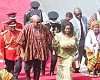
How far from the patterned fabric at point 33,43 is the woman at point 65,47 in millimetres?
326

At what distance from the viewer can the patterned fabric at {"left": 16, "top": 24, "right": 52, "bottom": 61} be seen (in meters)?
8.22

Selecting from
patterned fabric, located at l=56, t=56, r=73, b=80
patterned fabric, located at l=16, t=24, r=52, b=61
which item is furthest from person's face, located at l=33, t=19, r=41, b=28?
patterned fabric, located at l=56, t=56, r=73, b=80

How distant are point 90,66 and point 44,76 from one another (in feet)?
3.78

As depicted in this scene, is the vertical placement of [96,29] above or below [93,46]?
above

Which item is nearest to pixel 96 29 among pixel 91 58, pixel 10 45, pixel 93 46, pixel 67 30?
pixel 93 46

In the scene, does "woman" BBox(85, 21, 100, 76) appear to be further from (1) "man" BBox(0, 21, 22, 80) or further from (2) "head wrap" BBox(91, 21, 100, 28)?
(1) "man" BBox(0, 21, 22, 80)

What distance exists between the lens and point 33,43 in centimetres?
826

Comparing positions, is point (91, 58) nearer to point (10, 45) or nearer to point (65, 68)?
point (65, 68)

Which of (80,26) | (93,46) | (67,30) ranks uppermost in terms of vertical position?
(80,26)

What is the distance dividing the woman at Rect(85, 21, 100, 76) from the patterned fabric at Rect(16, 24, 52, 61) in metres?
1.63

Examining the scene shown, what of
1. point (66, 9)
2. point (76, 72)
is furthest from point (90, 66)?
point (66, 9)

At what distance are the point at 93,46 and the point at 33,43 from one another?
1948 mm

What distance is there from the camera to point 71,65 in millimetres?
8641

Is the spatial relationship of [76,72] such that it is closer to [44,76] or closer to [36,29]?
[44,76]
